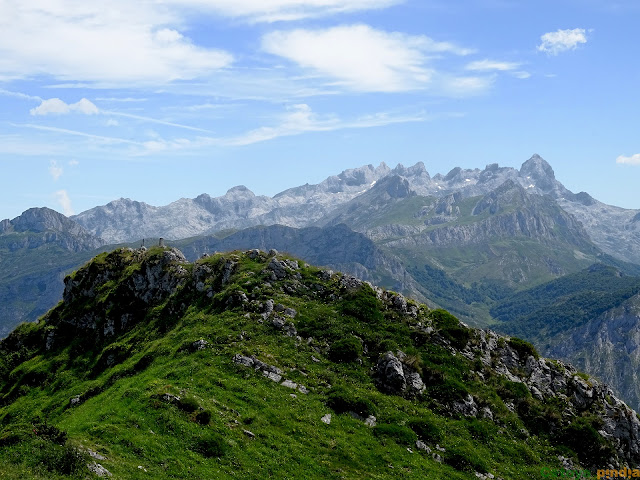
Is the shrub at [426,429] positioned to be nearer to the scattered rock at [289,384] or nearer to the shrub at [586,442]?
the scattered rock at [289,384]

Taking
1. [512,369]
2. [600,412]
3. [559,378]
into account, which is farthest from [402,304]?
[600,412]

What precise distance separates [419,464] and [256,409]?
1519 cm

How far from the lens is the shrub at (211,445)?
1590 inches

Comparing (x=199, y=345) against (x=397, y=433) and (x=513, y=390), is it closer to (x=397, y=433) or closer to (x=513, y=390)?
(x=397, y=433)

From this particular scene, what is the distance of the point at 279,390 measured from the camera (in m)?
51.7

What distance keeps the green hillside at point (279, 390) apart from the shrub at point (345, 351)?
0.16m

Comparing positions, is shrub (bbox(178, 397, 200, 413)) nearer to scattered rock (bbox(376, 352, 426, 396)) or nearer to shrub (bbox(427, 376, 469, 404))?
scattered rock (bbox(376, 352, 426, 396))

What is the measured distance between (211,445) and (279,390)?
38.2 ft

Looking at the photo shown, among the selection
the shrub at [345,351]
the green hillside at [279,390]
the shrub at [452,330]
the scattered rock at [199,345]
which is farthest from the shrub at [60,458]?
the shrub at [452,330]

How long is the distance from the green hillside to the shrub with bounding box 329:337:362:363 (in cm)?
16

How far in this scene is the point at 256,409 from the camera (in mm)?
47844

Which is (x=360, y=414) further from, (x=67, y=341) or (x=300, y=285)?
(x=67, y=341)

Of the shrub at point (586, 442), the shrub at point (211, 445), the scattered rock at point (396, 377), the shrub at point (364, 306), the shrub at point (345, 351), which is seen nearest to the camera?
the shrub at point (211, 445)

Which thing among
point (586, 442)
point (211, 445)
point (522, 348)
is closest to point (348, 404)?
point (211, 445)
